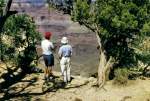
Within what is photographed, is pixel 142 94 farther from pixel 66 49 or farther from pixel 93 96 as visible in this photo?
pixel 66 49

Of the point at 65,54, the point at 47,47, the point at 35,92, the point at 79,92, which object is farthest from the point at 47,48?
the point at 79,92

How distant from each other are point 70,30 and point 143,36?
1645 inches

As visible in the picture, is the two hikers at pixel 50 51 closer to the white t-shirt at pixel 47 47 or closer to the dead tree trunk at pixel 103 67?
the white t-shirt at pixel 47 47

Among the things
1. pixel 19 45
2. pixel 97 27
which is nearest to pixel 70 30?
pixel 19 45

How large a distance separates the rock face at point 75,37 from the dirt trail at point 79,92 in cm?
385

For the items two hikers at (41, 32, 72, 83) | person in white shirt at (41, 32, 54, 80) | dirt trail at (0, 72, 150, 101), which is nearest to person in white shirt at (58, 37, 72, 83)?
two hikers at (41, 32, 72, 83)

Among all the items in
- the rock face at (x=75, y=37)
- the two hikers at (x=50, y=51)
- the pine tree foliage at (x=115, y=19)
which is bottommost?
the rock face at (x=75, y=37)

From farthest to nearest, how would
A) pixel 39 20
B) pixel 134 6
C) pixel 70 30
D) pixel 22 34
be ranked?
1. pixel 39 20
2. pixel 70 30
3. pixel 22 34
4. pixel 134 6

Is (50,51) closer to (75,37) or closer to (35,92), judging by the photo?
(35,92)

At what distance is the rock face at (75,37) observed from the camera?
32572 millimetres

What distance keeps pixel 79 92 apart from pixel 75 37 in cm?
3545

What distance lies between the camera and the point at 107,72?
20250 mm

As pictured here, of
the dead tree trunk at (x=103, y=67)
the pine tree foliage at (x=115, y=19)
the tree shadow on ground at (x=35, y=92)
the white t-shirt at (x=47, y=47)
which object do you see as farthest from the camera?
the dead tree trunk at (x=103, y=67)

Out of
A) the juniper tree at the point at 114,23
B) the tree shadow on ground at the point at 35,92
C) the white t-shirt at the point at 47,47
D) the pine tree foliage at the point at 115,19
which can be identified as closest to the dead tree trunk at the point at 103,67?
the juniper tree at the point at 114,23
